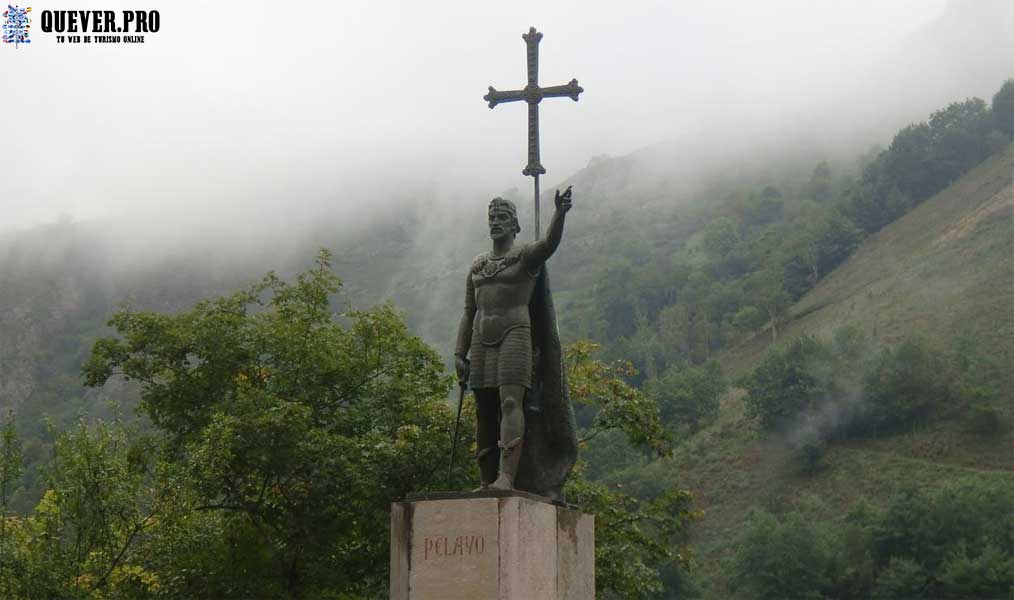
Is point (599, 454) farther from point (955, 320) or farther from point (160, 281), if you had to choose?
point (160, 281)

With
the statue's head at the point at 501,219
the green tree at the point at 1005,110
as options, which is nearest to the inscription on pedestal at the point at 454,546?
the statue's head at the point at 501,219

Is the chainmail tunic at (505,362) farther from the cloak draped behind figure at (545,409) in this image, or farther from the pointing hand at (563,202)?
the pointing hand at (563,202)

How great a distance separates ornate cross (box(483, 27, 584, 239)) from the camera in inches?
415

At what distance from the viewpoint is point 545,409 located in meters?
10.2

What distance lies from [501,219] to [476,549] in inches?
112

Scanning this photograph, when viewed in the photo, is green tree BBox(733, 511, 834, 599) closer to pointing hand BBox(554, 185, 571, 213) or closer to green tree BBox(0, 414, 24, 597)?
green tree BBox(0, 414, 24, 597)

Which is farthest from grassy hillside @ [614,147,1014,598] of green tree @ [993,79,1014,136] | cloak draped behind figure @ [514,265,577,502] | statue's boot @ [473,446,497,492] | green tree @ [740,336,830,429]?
statue's boot @ [473,446,497,492]

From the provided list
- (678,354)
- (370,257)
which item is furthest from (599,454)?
(370,257)

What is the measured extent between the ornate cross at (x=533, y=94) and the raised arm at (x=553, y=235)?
82cm

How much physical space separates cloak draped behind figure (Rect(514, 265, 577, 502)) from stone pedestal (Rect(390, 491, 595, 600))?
0.67 m

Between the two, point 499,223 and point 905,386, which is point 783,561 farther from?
point 499,223

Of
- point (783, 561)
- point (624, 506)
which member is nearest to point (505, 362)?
point (624, 506)

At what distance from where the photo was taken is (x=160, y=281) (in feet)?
508

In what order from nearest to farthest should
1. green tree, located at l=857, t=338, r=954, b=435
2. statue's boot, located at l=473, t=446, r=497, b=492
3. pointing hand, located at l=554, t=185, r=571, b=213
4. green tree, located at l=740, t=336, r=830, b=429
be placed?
1. pointing hand, located at l=554, t=185, r=571, b=213
2. statue's boot, located at l=473, t=446, r=497, b=492
3. green tree, located at l=857, t=338, r=954, b=435
4. green tree, located at l=740, t=336, r=830, b=429
